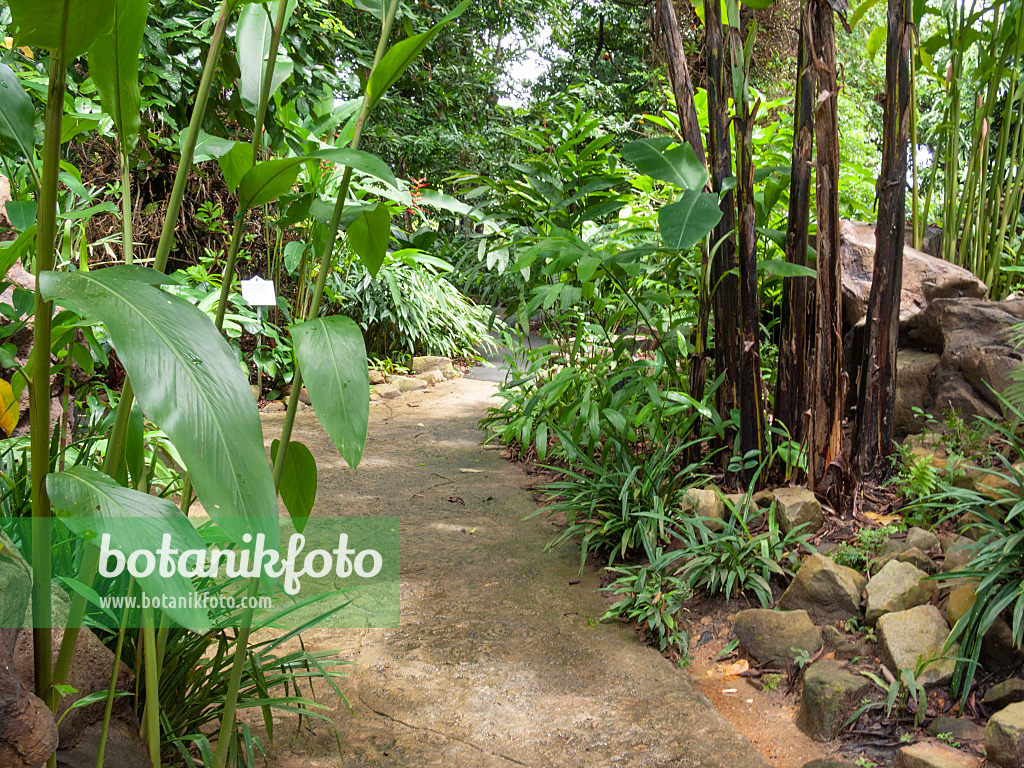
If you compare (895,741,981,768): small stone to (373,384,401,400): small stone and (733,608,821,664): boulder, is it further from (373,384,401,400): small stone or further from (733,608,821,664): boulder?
(373,384,401,400): small stone

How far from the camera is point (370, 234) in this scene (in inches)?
39.3

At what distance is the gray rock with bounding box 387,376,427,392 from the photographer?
6.20m

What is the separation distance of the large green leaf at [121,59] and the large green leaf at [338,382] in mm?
350

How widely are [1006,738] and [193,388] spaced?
1.52m

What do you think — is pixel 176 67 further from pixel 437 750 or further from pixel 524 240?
pixel 437 750

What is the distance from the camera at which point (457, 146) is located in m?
7.69

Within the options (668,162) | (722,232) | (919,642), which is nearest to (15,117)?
(668,162)

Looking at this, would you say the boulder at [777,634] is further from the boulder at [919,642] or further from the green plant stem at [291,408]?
the green plant stem at [291,408]

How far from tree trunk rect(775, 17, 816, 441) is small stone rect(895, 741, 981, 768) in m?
1.09

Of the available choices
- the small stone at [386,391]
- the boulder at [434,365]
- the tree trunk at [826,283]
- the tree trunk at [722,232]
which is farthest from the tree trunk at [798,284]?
the boulder at [434,365]

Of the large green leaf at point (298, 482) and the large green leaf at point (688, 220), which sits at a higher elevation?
the large green leaf at point (688, 220)

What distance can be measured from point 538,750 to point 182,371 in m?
1.24

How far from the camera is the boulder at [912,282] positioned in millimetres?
2844

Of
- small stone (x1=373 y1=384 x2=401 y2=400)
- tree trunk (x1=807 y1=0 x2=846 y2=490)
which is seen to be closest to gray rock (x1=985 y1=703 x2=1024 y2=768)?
tree trunk (x1=807 y1=0 x2=846 y2=490)
